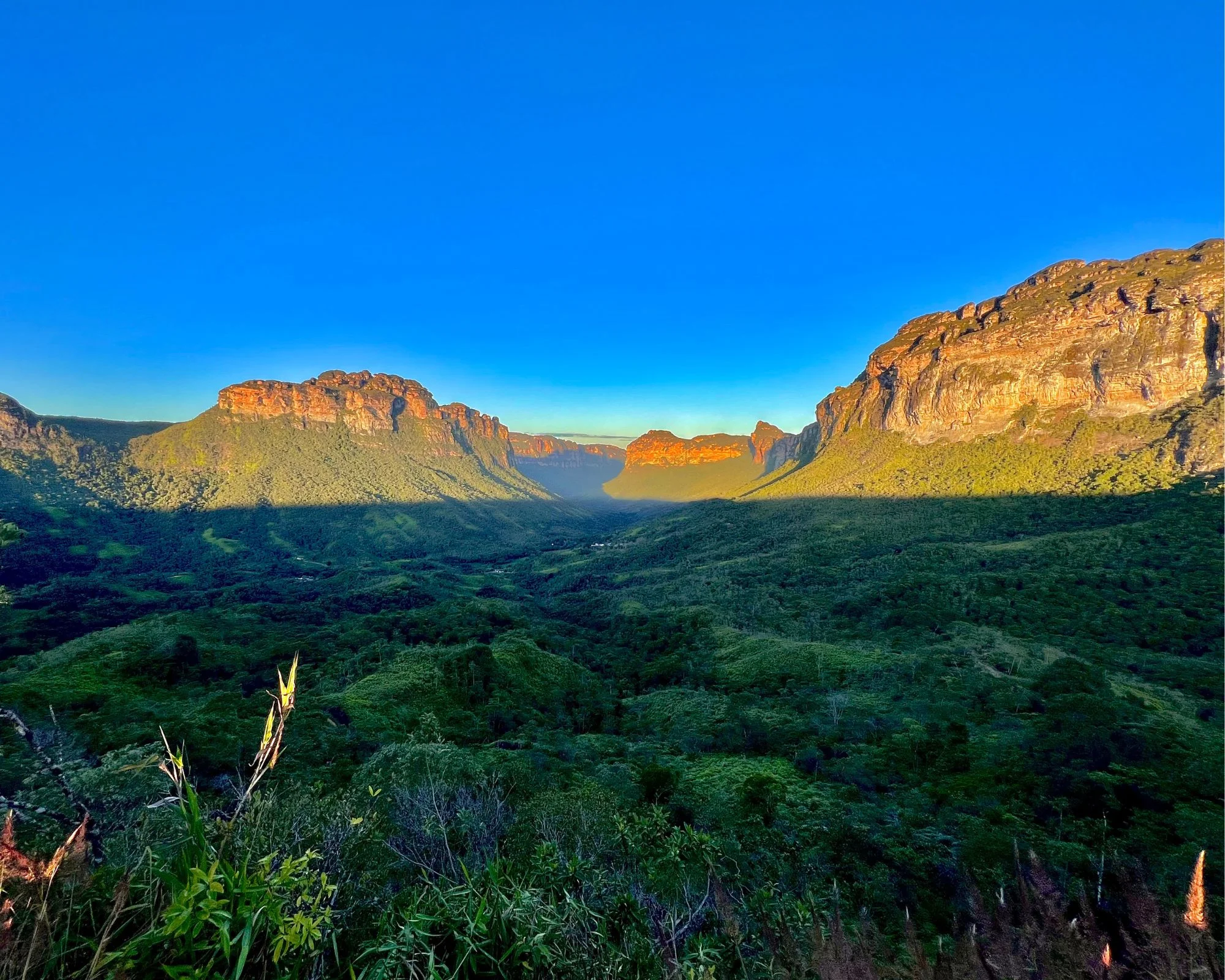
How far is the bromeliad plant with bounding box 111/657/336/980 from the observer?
11.7 ft

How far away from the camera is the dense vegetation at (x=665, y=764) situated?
15.7ft

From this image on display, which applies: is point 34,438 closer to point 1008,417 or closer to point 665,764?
point 665,764

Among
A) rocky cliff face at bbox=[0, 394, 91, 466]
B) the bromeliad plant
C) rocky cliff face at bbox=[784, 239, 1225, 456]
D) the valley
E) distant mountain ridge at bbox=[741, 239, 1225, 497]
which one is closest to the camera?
the bromeliad plant

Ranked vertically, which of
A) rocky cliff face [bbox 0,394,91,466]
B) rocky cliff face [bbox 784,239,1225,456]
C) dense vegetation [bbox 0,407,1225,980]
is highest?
rocky cliff face [bbox 784,239,1225,456]

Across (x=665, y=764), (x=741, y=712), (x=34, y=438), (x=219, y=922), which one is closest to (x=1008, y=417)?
(x=741, y=712)

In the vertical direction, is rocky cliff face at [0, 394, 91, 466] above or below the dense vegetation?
above

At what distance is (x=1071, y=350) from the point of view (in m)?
128

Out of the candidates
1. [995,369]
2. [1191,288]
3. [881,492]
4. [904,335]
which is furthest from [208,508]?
[1191,288]

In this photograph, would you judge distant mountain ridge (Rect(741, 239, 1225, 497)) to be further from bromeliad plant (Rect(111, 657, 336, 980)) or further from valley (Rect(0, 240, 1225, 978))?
bromeliad plant (Rect(111, 657, 336, 980))

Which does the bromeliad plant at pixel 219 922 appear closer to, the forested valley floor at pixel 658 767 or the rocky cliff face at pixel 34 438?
the forested valley floor at pixel 658 767

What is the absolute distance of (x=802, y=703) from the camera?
46.9 metres

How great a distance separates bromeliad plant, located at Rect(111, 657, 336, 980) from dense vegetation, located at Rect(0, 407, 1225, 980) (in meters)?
0.03

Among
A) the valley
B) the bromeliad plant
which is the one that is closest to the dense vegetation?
the bromeliad plant

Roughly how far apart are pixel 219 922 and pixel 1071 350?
176m
